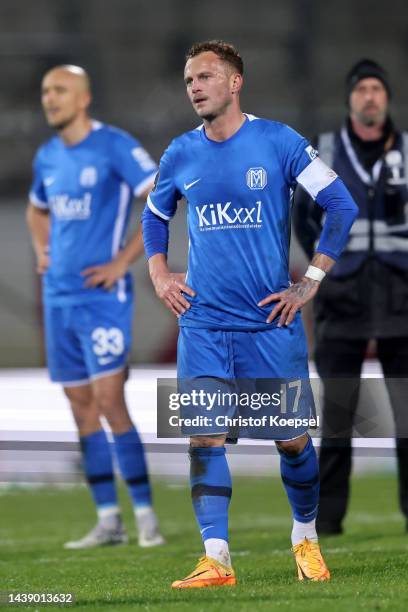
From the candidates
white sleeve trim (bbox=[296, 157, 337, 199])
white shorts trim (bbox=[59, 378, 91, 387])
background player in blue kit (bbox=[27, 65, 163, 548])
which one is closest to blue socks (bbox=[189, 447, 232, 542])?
white sleeve trim (bbox=[296, 157, 337, 199])

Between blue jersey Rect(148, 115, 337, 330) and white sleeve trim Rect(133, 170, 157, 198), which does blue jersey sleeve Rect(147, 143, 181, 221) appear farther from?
white sleeve trim Rect(133, 170, 157, 198)

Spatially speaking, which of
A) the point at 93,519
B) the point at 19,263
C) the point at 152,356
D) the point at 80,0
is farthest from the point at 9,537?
the point at 80,0

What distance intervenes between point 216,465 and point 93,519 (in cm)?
414

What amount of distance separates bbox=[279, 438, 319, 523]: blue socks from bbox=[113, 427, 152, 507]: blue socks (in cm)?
242

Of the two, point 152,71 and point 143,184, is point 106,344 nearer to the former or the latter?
point 143,184

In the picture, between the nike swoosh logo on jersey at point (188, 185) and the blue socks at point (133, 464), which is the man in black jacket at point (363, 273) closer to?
the blue socks at point (133, 464)

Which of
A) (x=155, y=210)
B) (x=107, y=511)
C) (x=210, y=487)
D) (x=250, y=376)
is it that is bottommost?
(x=107, y=511)

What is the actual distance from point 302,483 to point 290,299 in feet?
2.20

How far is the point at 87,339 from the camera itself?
7520 mm

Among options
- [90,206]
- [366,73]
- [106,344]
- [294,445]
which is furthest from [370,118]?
[294,445]

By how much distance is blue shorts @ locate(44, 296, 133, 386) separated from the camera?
7.50 metres

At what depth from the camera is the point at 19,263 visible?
17.3 m

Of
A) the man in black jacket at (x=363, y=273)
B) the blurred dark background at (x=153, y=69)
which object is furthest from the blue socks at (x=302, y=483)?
the blurred dark background at (x=153, y=69)

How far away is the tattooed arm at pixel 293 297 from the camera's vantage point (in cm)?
496
